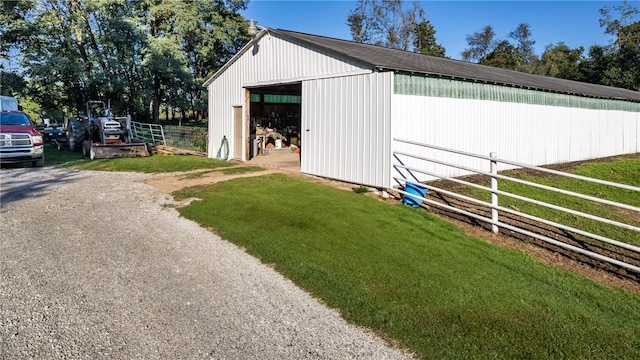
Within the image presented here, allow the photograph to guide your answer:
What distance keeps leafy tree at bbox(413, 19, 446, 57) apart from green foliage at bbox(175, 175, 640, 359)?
140ft

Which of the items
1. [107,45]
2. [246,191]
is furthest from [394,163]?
[107,45]

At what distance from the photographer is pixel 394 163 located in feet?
30.3

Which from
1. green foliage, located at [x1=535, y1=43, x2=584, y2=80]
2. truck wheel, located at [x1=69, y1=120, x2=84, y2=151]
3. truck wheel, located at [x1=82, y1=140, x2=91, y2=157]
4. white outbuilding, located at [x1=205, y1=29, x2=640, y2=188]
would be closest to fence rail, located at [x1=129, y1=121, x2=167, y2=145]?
truck wheel, located at [x1=69, y1=120, x2=84, y2=151]

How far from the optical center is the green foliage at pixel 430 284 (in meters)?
3.54

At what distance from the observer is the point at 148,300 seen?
4.07m

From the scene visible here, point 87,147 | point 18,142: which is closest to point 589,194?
point 18,142

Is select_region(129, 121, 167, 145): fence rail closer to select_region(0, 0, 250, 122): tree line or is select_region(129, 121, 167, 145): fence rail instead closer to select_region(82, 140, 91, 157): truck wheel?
select_region(82, 140, 91, 157): truck wheel

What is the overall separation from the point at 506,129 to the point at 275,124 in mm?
9627

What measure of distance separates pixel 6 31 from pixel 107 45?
6.36 m

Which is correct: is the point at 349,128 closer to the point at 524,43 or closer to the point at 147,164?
the point at 147,164

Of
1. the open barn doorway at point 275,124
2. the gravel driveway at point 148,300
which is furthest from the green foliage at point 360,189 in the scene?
the open barn doorway at point 275,124

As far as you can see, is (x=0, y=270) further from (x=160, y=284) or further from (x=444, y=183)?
(x=444, y=183)

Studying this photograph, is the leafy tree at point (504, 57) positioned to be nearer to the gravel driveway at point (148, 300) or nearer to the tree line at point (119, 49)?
the tree line at point (119, 49)

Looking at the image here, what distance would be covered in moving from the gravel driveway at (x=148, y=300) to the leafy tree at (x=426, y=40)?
146ft
